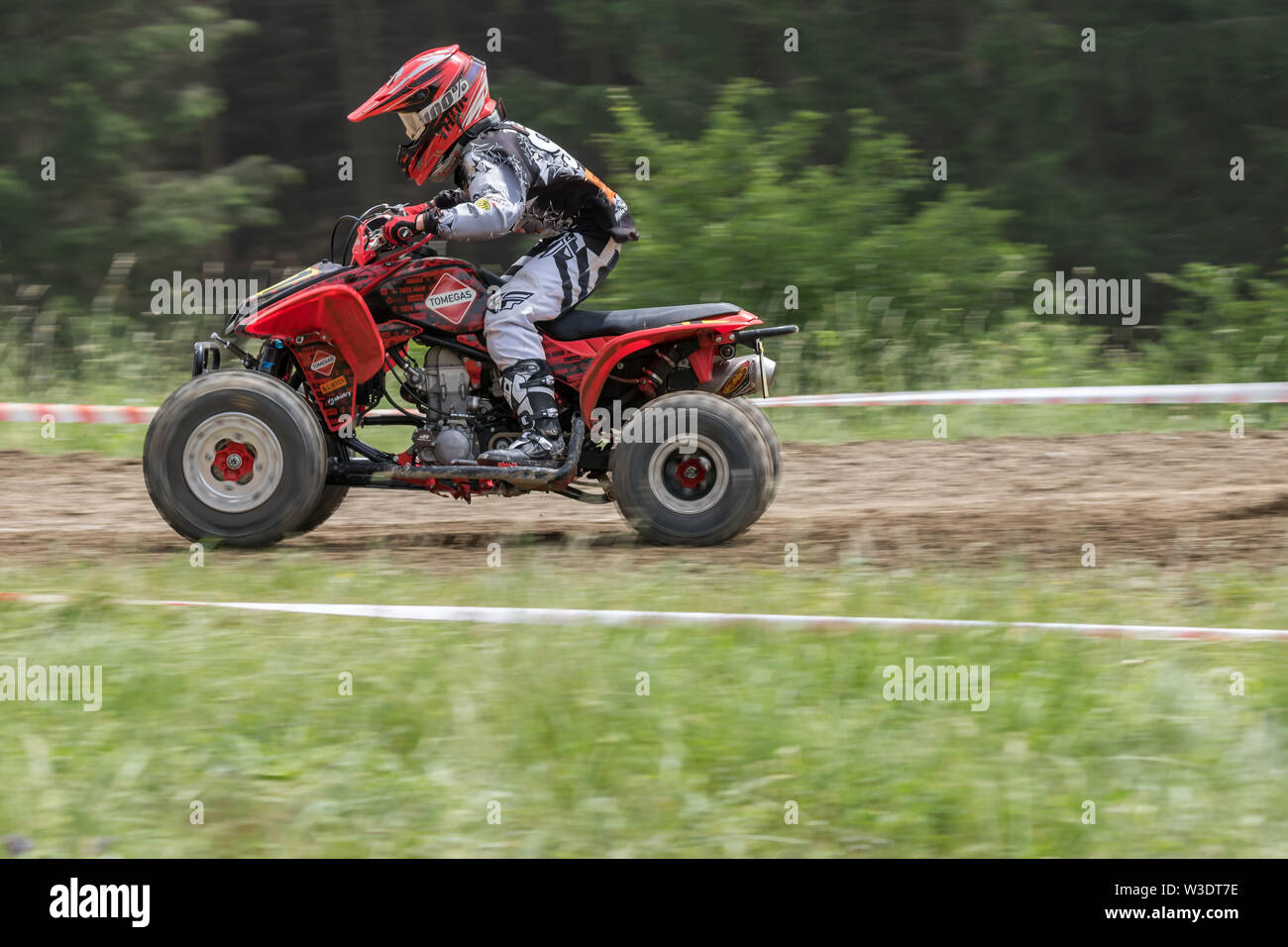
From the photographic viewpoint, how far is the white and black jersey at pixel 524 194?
7188 millimetres

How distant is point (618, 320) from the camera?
762 cm

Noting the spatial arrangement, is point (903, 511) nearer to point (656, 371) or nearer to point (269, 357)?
point (656, 371)

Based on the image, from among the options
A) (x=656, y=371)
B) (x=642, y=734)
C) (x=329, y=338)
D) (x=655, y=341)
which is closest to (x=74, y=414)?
(x=329, y=338)

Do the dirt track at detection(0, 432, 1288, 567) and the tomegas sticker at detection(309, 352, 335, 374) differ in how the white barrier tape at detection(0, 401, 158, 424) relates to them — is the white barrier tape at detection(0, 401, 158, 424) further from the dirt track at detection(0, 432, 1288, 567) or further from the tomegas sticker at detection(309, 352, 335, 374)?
the tomegas sticker at detection(309, 352, 335, 374)

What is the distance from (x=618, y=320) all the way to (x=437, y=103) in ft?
4.37

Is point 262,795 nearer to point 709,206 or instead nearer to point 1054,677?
point 1054,677


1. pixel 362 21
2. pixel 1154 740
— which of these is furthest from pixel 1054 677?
pixel 362 21

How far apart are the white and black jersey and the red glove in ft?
0.29

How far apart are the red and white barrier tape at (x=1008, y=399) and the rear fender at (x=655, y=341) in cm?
397

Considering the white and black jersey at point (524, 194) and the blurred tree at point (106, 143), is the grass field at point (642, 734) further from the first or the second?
the blurred tree at point (106, 143)

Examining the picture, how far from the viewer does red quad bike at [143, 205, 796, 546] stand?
24.3ft

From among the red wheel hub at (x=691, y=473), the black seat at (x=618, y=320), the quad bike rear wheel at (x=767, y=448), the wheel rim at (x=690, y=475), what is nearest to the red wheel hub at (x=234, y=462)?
the black seat at (x=618, y=320)

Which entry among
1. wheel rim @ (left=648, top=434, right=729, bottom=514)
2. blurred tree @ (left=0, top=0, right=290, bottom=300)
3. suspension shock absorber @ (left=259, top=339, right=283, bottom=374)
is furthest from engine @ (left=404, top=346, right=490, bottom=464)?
blurred tree @ (left=0, top=0, right=290, bottom=300)
